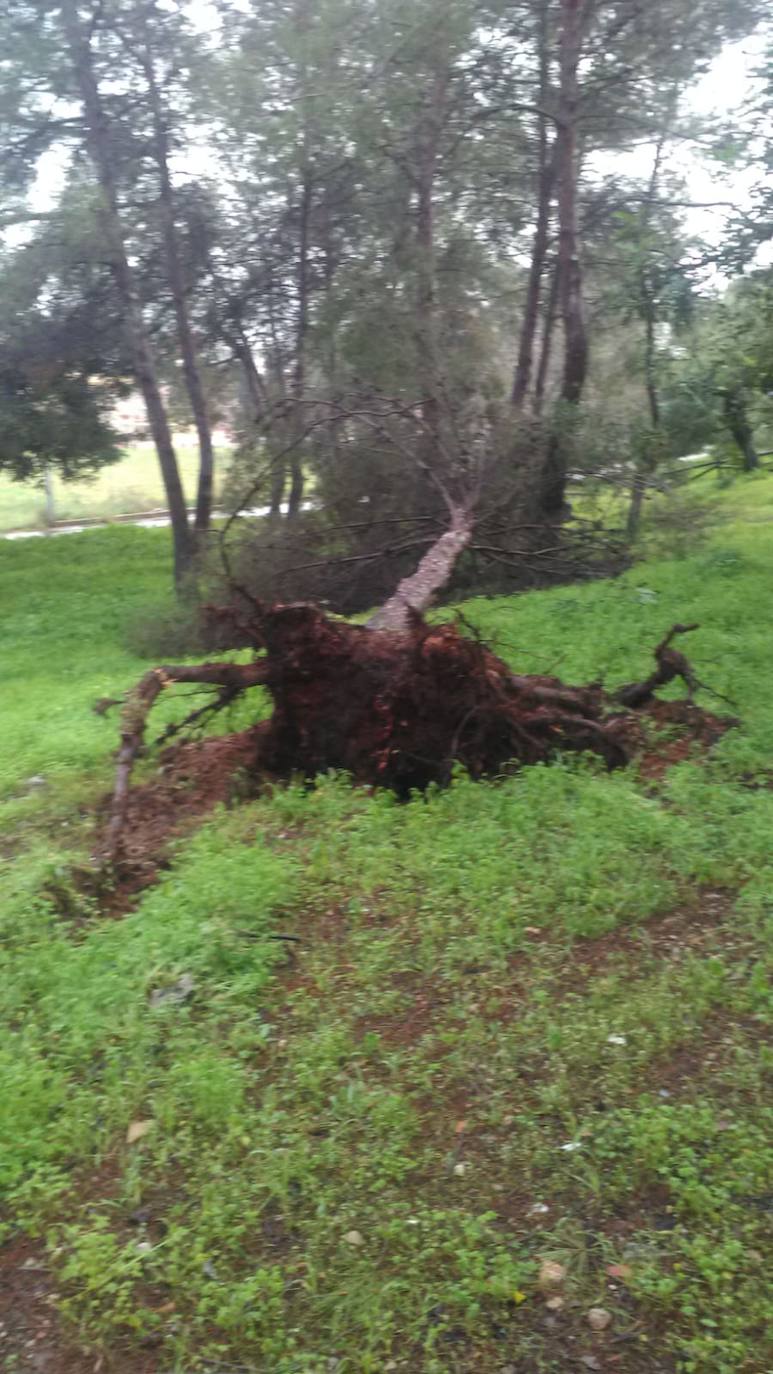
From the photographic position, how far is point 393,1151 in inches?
140

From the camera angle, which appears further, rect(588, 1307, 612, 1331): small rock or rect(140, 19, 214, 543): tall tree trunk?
rect(140, 19, 214, 543): tall tree trunk

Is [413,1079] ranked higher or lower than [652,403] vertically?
lower

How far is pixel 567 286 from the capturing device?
46.2 ft

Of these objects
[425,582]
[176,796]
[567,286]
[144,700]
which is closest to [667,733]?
[425,582]

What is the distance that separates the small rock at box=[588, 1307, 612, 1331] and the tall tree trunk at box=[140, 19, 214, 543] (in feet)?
43.6

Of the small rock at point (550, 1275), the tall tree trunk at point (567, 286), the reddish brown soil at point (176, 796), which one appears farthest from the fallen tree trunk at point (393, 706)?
the tall tree trunk at point (567, 286)

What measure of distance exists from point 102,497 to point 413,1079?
2923 centimetres

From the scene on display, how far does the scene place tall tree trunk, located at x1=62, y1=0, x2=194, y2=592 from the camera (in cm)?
1525

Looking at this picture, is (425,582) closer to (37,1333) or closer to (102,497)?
(37,1333)

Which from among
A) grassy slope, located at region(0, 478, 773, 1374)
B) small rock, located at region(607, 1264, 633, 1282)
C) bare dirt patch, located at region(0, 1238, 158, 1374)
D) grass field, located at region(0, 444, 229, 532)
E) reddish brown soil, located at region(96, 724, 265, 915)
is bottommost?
bare dirt patch, located at region(0, 1238, 158, 1374)

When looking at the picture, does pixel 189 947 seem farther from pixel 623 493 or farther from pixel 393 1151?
pixel 623 493

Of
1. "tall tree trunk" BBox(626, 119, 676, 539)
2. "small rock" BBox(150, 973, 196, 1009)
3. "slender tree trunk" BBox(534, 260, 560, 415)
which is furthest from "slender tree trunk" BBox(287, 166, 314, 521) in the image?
"small rock" BBox(150, 973, 196, 1009)

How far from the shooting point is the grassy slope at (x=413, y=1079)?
302cm

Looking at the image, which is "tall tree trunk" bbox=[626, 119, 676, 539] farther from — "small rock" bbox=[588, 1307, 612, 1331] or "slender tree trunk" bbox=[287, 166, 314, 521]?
"small rock" bbox=[588, 1307, 612, 1331]
